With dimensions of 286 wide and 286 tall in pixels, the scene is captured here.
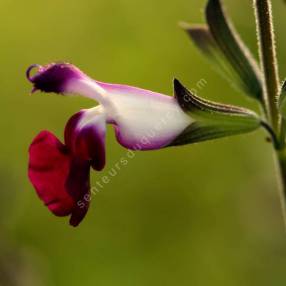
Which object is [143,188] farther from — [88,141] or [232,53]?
[88,141]

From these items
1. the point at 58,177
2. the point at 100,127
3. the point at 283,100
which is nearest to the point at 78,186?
the point at 58,177

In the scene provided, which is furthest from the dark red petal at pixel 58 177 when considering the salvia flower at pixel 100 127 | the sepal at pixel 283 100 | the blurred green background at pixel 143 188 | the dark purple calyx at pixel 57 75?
the blurred green background at pixel 143 188

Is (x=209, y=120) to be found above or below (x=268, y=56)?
below

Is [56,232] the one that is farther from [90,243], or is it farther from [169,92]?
[169,92]

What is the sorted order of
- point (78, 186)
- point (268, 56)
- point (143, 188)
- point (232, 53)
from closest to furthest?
point (78, 186) < point (268, 56) < point (232, 53) < point (143, 188)

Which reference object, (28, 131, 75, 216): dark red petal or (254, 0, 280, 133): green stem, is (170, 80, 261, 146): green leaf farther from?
(28, 131, 75, 216): dark red petal

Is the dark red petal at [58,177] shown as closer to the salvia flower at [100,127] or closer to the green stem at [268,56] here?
the salvia flower at [100,127]
